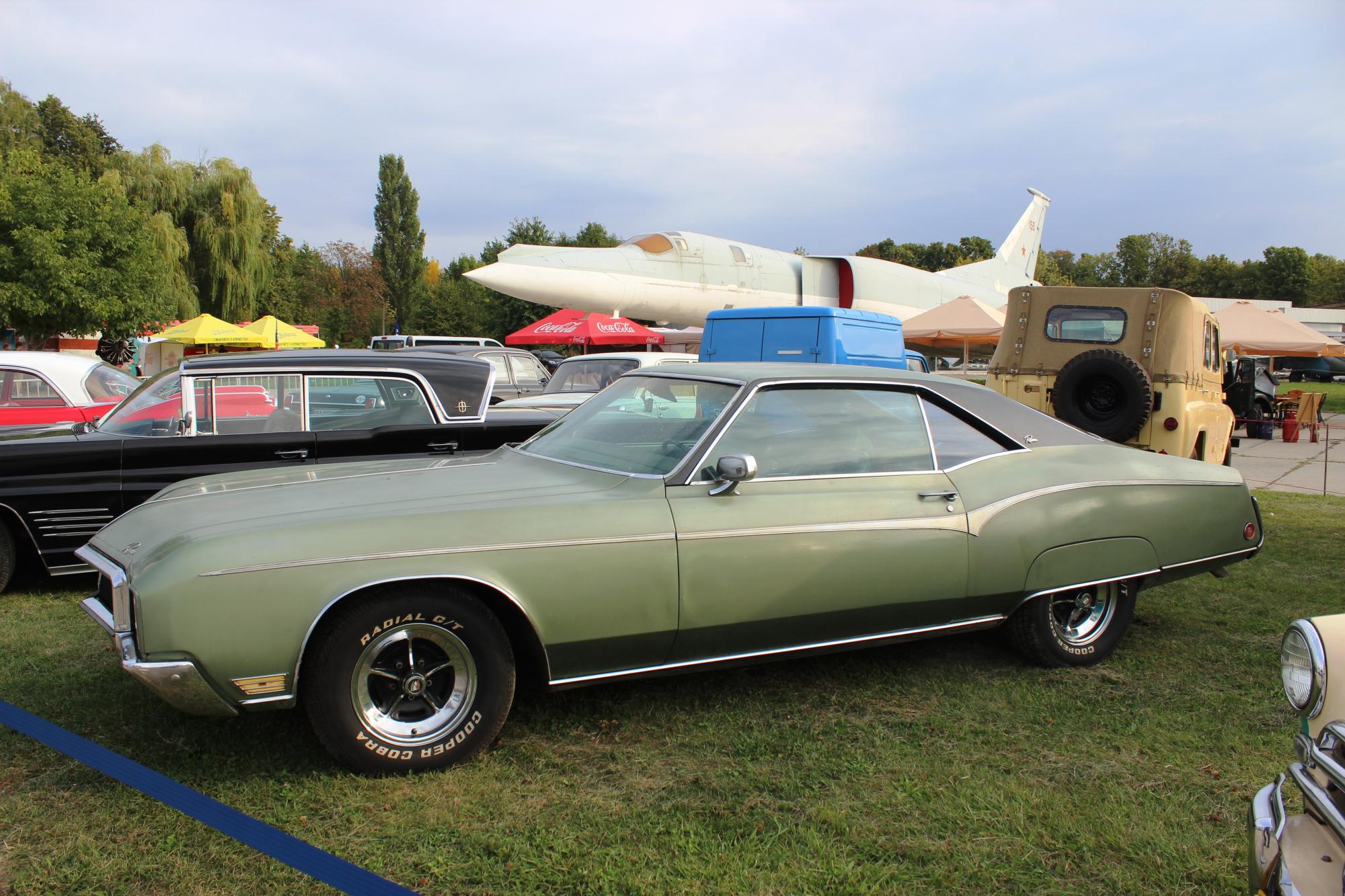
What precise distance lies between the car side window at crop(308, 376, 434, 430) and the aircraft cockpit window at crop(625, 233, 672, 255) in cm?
1878

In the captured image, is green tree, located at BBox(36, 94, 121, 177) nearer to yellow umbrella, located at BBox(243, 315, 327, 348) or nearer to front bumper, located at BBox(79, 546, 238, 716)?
yellow umbrella, located at BBox(243, 315, 327, 348)

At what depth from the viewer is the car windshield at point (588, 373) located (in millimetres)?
11825

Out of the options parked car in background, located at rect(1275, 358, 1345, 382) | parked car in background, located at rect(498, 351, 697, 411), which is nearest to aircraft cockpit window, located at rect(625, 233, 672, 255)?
parked car in background, located at rect(498, 351, 697, 411)

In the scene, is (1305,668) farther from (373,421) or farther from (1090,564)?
(373,421)

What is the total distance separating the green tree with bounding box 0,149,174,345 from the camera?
2192 cm

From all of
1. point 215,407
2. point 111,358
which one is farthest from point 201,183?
point 215,407

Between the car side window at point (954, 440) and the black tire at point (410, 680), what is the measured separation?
2.09 m

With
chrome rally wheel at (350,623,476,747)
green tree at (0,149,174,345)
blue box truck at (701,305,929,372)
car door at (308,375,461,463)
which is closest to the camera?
chrome rally wheel at (350,623,476,747)

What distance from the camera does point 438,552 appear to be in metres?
3.04

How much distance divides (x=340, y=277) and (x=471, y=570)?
217ft

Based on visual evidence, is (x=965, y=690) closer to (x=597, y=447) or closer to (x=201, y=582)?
(x=597, y=447)

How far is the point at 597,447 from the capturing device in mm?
3965

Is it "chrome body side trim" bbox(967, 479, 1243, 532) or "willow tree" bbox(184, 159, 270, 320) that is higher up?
"willow tree" bbox(184, 159, 270, 320)

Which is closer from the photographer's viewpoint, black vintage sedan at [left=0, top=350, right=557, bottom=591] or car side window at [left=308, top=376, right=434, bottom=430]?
black vintage sedan at [left=0, top=350, right=557, bottom=591]
